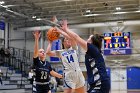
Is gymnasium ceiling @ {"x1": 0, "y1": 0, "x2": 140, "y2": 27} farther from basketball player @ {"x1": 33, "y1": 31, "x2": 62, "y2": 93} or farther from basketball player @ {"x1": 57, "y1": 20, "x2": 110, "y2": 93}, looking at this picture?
basketball player @ {"x1": 57, "y1": 20, "x2": 110, "y2": 93}

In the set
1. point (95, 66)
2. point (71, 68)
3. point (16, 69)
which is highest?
point (95, 66)

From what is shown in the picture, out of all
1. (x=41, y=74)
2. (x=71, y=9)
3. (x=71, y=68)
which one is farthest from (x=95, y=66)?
(x=71, y=9)

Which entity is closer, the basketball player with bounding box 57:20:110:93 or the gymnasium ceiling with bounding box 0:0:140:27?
the basketball player with bounding box 57:20:110:93

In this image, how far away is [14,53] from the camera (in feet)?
77.6

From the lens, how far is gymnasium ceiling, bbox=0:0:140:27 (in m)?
18.4

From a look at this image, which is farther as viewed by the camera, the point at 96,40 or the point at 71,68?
the point at 71,68

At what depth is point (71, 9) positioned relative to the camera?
19.9 meters

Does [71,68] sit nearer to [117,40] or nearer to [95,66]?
[95,66]

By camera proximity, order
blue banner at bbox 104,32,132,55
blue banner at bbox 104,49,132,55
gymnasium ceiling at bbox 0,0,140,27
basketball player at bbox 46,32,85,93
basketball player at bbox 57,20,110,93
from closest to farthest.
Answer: basketball player at bbox 57,20,110,93, basketball player at bbox 46,32,85,93, gymnasium ceiling at bbox 0,0,140,27, blue banner at bbox 104,32,132,55, blue banner at bbox 104,49,132,55

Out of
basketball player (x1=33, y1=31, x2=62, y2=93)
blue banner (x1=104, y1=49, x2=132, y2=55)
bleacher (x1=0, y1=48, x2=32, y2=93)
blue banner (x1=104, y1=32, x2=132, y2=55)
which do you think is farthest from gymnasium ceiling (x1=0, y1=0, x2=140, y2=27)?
basketball player (x1=33, y1=31, x2=62, y2=93)

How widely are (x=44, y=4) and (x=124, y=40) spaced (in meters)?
6.14

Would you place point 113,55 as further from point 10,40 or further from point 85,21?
point 10,40

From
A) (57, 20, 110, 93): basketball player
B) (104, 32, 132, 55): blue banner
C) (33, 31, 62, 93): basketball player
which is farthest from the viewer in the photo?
(104, 32, 132, 55): blue banner

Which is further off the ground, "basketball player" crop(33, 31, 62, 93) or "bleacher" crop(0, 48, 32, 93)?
"basketball player" crop(33, 31, 62, 93)
